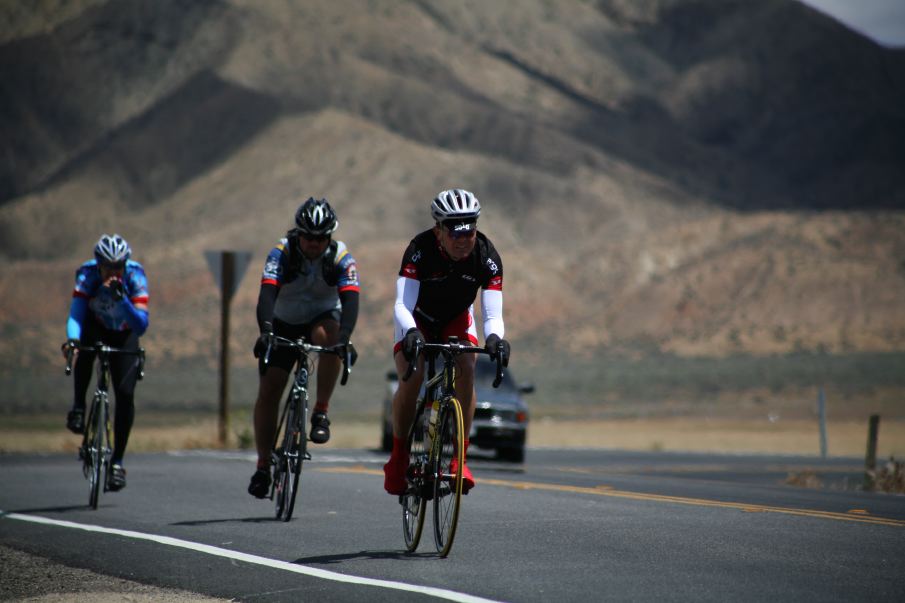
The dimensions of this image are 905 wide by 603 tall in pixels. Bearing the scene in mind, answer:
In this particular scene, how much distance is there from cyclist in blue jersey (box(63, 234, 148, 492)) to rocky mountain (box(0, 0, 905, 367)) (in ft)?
211

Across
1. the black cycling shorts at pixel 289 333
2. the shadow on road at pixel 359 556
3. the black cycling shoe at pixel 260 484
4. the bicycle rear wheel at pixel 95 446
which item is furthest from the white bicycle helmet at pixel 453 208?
the bicycle rear wheel at pixel 95 446

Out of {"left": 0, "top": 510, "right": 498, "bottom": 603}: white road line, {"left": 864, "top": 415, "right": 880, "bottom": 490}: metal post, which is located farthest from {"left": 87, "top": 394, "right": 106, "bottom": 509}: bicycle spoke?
{"left": 864, "top": 415, "right": 880, "bottom": 490}: metal post

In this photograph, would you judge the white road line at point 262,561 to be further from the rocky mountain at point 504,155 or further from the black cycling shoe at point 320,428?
the rocky mountain at point 504,155

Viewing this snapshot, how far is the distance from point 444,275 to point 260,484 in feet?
9.71

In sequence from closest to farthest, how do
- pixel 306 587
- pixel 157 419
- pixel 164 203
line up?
1. pixel 306 587
2. pixel 157 419
3. pixel 164 203

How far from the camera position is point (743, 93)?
131625 mm

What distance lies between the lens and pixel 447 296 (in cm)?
881

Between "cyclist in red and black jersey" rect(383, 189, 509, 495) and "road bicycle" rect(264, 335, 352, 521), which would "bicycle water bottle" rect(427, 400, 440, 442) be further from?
"road bicycle" rect(264, 335, 352, 521)

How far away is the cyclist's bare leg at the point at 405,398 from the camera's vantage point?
28.6 feet

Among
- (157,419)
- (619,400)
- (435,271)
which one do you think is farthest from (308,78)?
(435,271)

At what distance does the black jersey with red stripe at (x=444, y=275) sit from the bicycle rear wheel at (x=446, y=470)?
634 millimetres

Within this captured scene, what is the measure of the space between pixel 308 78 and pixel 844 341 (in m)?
57.1

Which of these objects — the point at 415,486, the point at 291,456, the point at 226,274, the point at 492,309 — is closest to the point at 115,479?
the point at 291,456

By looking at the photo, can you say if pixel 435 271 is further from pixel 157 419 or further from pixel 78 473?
pixel 157 419
